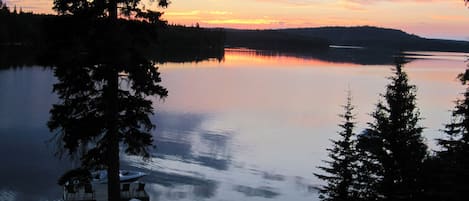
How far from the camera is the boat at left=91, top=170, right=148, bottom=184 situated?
95.0ft

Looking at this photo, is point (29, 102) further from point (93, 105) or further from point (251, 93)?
point (93, 105)

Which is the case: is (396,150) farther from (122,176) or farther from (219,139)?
(219,139)

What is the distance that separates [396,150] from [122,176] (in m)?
17.5

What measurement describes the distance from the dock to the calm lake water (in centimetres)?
127

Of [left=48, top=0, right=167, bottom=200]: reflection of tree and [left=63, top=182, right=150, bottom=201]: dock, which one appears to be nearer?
[left=48, top=0, right=167, bottom=200]: reflection of tree

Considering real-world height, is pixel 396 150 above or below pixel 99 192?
above

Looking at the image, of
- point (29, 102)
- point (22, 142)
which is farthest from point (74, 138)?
point (29, 102)

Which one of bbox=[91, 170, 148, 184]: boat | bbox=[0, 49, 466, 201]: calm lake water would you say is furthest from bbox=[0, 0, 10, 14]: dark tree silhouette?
bbox=[91, 170, 148, 184]: boat

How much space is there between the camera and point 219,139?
143 ft

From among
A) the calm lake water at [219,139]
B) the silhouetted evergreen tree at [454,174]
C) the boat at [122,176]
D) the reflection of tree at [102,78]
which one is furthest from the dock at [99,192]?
the silhouetted evergreen tree at [454,174]

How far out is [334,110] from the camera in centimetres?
6059

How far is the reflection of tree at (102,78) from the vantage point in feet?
42.4

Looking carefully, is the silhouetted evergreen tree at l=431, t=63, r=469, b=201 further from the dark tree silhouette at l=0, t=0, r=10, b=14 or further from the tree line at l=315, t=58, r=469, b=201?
the dark tree silhouette at l=0, t=0, r=10, b=14

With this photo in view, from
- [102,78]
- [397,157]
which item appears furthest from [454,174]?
[102,78]
